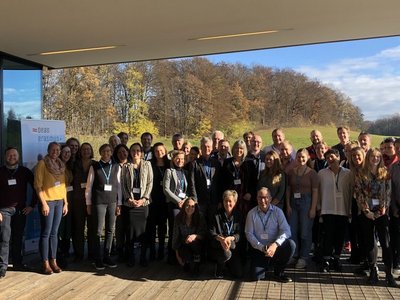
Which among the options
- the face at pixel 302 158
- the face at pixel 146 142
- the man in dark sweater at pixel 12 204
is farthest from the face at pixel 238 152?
the man in dark sweater at pixel 12 204

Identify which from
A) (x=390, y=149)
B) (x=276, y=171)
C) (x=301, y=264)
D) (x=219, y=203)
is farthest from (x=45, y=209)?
(x=390, y=149)

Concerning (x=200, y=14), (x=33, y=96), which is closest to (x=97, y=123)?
(x=33, y=96)

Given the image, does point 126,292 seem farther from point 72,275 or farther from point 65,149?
point 65,149

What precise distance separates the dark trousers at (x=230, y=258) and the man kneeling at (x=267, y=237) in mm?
162

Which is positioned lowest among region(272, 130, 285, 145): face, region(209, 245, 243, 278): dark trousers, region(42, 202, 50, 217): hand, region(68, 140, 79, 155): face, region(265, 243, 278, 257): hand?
region(209, 245, 243, 278): dark trousers

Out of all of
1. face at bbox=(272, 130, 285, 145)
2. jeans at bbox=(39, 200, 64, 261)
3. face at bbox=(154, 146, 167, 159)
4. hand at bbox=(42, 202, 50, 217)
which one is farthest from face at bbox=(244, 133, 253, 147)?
hand at bbox=(42, 202, 50, 217)

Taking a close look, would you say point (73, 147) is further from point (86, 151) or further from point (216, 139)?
point (216, 139)

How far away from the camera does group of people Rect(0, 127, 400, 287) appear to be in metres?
4.54

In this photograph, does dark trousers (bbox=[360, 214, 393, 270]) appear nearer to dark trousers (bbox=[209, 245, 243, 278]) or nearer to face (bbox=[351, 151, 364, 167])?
face (bbox=[351, 151, 364, 167])

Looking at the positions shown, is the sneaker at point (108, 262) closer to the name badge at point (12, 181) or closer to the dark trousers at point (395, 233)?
the name badge at point (12, 181)

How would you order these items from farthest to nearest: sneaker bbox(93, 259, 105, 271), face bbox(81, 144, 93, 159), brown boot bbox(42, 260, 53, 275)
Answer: face bbox(81, 144, 93, 159) → sneaker bbox(93, 259, 105, 271) → brown boot bbox(42, 260, 53, 275)

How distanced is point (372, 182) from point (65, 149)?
11.9 feet

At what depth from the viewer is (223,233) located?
4.74m

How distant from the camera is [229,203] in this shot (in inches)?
184
